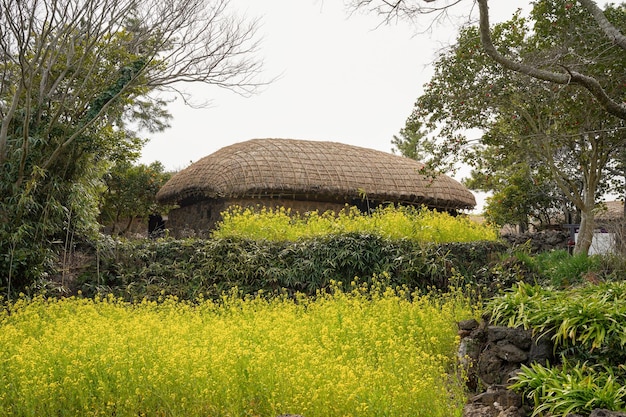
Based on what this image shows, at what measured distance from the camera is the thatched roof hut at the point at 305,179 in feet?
54.6

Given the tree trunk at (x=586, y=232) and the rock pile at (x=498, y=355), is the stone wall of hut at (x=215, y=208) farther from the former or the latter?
the rock pile at (x=498, y=355)

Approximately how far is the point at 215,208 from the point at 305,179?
2.46 metres

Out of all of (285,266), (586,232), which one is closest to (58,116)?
(285,266)

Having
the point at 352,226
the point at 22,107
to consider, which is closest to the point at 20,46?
the point at 22,107

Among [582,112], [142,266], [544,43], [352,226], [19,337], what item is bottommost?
[19,337]

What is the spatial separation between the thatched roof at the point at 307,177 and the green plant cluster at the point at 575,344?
9.92m

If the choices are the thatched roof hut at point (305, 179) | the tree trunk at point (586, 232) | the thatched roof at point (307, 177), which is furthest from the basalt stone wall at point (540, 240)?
the thatched roof at point (307, 177)

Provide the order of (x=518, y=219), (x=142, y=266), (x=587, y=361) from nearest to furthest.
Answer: (x=587, y=361), (x=142, y=266), (x=518, y=219)

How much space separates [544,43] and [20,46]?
33.5ft

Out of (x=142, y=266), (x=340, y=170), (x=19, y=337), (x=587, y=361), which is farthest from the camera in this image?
(x=340, y=170)

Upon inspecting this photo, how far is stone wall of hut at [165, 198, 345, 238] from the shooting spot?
54.9ft

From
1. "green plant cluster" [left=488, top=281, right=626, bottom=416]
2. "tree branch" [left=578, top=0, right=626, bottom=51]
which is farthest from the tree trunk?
"green plant cluster" [left=488, top=281, right=626, bottom=416]

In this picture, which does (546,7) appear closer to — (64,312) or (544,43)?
(544,43)

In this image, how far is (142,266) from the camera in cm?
1243
